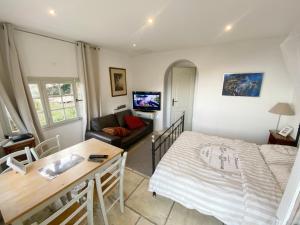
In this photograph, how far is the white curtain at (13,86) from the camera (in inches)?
78.8

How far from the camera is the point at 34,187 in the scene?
1.21 m

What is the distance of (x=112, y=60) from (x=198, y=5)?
2.82 metres

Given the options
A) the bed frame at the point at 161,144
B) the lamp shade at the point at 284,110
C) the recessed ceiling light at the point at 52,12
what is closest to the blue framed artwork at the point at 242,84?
the lamp shade at the point at 284,110

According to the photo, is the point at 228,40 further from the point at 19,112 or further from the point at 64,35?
the point at 19,112

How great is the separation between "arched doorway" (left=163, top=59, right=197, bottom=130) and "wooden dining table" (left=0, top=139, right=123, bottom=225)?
9.94 feet

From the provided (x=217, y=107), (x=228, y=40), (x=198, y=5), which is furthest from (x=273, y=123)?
(x=198, y=5)

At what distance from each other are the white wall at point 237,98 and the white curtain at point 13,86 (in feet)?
10.3

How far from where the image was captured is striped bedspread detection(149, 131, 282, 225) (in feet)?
3.95

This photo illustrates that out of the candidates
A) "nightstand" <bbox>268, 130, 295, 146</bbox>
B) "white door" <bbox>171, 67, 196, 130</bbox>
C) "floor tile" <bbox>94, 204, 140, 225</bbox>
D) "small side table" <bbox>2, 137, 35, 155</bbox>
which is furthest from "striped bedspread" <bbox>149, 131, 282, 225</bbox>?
"white door" <bbox>171, 67, 196, 130</bbox>

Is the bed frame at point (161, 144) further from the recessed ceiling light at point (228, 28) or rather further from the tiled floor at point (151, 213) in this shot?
the recessed ceiling light at point (228, 28)

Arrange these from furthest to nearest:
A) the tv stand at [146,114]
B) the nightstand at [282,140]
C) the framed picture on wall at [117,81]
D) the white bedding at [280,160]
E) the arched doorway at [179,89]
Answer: the tv stand at [146,114] < the arched doorway at [179,89] < the framed picture on wall at [117,81] < the nightstand at [282,140] < the white bedding at [280,160]

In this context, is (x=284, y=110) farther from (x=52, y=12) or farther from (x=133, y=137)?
(x=52, y=12)

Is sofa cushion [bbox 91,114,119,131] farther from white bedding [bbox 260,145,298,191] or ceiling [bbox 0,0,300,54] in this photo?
white bedding [bbox 260,145,298,191]

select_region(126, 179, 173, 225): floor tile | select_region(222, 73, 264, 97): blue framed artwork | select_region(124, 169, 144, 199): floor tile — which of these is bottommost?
select_region(126, 179, 173, 225): floor tile
